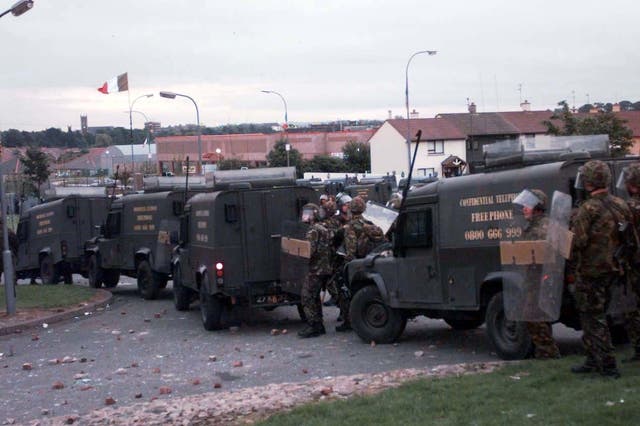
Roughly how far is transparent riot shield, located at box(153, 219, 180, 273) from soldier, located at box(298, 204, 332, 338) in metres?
6.13

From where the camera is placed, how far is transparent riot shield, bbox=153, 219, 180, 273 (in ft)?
65.2

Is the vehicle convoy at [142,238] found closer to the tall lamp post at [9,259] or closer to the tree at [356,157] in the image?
the tall lamp post at [9,259]

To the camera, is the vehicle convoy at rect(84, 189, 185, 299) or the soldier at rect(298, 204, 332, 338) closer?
the soldier at rect(298, 204, 332, 338)

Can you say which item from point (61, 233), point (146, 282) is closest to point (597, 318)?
point (146, 282)

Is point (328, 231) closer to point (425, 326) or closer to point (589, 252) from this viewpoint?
point (425, 326)

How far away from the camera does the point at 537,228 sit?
968 centimetres

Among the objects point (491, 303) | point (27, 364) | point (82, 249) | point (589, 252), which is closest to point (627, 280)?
point (589, 252)

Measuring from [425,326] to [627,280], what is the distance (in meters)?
5.71

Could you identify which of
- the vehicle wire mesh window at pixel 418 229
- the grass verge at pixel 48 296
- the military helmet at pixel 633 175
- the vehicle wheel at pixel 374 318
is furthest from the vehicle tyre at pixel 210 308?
the military helmet at pixel 633 175

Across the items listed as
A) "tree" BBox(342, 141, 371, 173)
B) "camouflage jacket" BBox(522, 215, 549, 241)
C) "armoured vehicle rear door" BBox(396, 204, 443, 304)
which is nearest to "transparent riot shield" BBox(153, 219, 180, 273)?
"armoured vehicle rear door" BBox(396, 204, 443, 304)

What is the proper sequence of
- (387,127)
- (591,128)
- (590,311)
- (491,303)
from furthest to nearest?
(387,127), (591,128), (491,303), (590,311)

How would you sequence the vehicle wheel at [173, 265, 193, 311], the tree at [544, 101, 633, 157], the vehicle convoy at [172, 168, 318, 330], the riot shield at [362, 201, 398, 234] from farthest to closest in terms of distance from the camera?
the tree at [544, 101, 633, 157]
the vehicle wheel at [173, 265, 193, 311]
the vehicle convoy at [172, 168, 318, 330]
the riot shield at [362, 201, 398, 234]

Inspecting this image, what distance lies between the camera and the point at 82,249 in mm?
25609

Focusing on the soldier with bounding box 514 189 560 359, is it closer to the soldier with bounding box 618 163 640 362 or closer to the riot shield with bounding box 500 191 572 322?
the riot shield with bounding box 500 191 572 322
